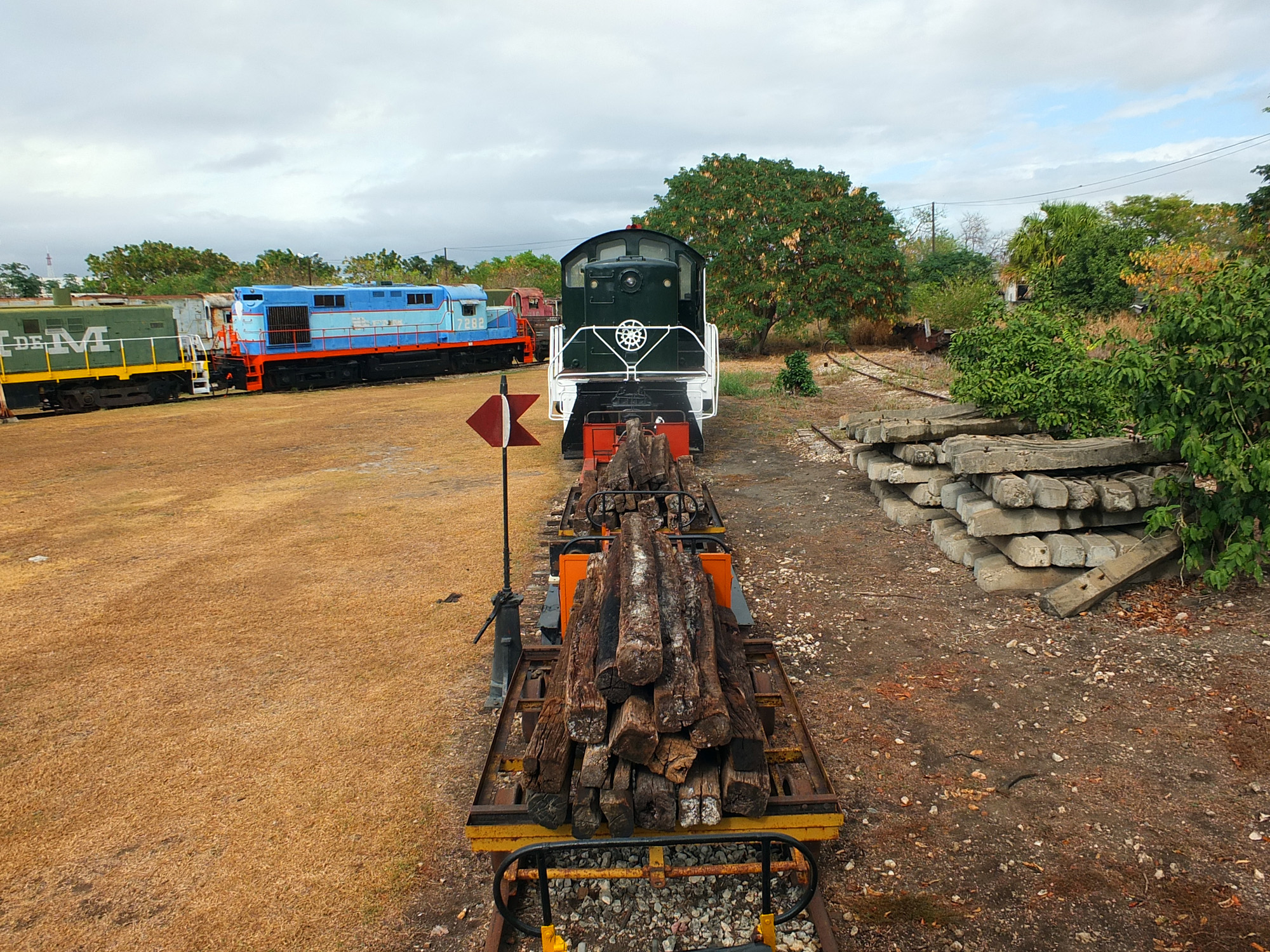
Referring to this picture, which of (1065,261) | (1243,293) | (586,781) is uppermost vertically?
(1065,261)

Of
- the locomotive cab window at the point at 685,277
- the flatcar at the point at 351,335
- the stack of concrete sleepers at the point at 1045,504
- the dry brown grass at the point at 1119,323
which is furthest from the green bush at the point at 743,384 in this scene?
the stack of concrete sleepers at the point at 1045,504

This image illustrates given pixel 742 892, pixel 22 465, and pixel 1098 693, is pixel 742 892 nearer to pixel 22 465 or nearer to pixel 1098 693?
pixel 1098 693

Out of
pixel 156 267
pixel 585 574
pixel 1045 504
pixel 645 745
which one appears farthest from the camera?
pixel 156 267

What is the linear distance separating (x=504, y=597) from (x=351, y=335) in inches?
824

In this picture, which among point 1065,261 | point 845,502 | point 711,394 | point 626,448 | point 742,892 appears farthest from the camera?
point 1065,261

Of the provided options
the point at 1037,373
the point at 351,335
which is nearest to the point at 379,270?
the point at 351,335

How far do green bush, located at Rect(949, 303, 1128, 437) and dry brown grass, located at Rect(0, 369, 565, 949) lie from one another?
5.11m

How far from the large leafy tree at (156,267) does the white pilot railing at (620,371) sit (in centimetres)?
3953

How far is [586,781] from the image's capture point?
2965 mm

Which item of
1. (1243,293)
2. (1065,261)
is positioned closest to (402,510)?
(1243,293)

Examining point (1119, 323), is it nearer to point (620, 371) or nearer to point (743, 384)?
point (743, 384)

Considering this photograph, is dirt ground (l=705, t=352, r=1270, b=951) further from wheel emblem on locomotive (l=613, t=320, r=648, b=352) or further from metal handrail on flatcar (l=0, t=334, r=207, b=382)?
metal handrail on flatcar (l=0, t=334, r=207, b=382)

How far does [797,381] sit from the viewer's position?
63.5 feet

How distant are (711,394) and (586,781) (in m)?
8.98
